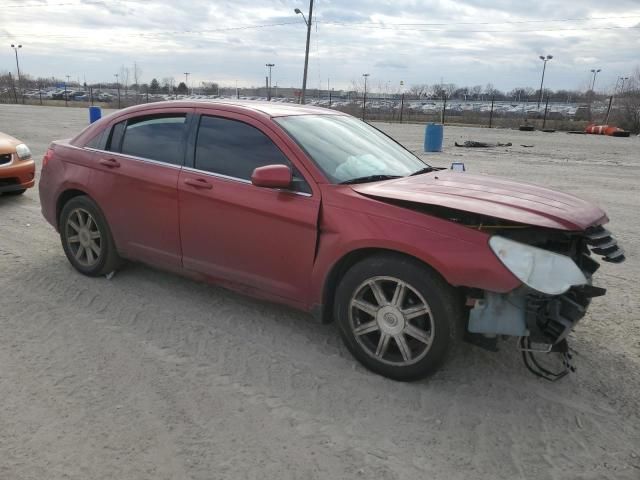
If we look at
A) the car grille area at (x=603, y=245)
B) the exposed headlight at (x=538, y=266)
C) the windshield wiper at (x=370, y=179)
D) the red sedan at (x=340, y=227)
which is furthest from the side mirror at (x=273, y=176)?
the car grille area at (x=603, y=245)

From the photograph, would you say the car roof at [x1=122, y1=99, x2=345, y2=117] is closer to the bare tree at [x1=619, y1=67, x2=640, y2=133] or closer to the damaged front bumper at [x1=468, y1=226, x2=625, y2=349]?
the damaged front bumper at [x1=468, y1=226, x2=625, y2=349]

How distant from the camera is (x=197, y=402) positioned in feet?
9.95

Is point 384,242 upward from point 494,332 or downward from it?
upward

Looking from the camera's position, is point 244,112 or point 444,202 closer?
point 444,202

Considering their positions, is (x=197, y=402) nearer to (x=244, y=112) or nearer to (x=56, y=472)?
(x=56, y=472)

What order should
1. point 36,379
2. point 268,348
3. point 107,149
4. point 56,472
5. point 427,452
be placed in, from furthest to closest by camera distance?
point 107,149 → point 268,348 → point 36,379 → point 427,452 → point 56,472

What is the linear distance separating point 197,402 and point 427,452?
1.30m

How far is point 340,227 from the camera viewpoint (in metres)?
3.33

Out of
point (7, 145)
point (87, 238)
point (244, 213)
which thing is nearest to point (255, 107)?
point (244, 213)

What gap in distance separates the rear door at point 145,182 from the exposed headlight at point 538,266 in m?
2.46

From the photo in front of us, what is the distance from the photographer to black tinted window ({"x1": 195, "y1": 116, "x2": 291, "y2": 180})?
3.78 meters

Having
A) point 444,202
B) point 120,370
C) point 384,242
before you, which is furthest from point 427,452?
point 120,370

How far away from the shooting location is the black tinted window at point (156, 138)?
14.0 ft

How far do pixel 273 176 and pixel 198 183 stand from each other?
0.82 meters
